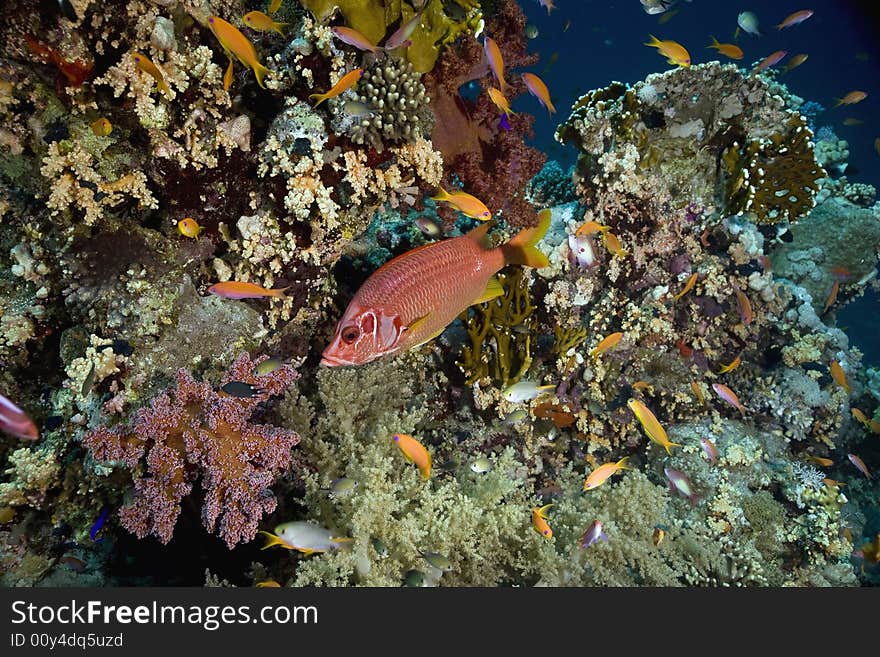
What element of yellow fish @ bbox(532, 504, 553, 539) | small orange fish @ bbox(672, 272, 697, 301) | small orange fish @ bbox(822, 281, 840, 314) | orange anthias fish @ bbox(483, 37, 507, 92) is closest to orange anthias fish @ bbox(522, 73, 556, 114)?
orange anthias fish @ bbox(483, 37, 507, 92)

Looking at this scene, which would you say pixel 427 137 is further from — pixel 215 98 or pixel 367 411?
pixel 367 411

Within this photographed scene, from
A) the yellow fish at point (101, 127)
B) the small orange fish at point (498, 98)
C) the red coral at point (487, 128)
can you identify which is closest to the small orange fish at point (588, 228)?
the red coral at point (487, 128)

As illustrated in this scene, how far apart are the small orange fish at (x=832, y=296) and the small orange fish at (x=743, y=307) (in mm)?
3129

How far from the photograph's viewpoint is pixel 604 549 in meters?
3.68

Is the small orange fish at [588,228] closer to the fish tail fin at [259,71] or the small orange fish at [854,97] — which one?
the fish tail fin at [259,71]

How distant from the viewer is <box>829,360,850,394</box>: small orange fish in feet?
20.2

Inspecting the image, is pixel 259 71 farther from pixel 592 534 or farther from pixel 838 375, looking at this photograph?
pixel 838 375

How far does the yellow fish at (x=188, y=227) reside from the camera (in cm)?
331

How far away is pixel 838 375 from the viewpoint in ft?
20.3

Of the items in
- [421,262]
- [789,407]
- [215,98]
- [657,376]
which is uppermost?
[215,98]

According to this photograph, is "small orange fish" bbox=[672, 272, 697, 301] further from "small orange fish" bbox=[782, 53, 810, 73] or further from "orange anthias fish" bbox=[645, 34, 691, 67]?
"small orange fish" bbox=[782, 53, 810, 73]

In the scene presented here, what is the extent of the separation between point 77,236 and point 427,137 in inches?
110

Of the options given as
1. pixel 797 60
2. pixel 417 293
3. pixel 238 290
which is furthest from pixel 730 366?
pixel 797 60

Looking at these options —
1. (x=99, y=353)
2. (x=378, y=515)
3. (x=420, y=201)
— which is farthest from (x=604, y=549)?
(x=99, y=353)
